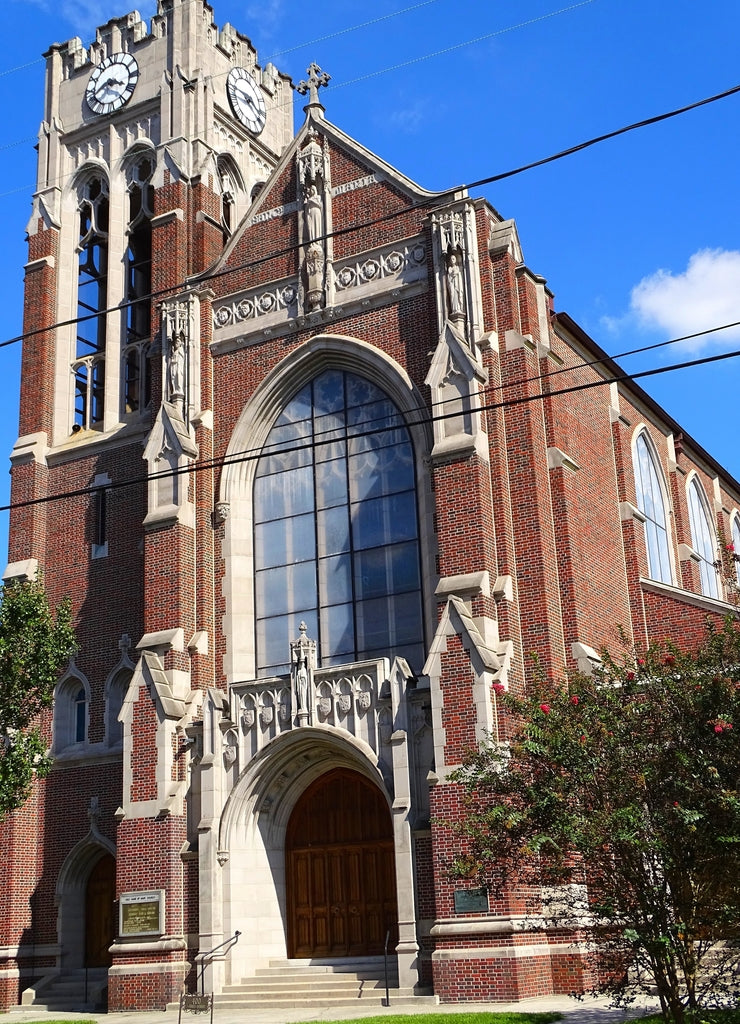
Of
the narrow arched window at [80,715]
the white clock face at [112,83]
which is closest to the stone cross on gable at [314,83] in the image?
the white clock face at [112,83]

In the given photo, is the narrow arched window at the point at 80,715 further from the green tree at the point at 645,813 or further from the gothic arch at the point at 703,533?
the gothic arch at the point at 703,533

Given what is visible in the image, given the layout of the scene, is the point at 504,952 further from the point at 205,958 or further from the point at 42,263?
the point at 42,263

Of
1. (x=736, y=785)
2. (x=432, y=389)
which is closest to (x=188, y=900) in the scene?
(x=432, y=389)

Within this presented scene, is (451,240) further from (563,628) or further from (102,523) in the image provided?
(102,523)

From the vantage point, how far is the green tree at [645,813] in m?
12.5

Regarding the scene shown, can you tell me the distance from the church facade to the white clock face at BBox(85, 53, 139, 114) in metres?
Answer: 1.77

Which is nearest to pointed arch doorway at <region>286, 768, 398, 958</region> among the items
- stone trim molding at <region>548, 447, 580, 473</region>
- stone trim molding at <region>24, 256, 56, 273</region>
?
stone trim molding at <region>548, 447, 580, 473</region>

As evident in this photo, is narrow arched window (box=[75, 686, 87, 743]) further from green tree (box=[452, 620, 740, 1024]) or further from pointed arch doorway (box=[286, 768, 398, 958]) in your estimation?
green tree (box=[452, 620, 740, 1024])

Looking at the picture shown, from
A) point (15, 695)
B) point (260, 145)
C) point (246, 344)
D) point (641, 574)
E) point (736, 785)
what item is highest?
point (260, 145)

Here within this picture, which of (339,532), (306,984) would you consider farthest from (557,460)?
(306,984)

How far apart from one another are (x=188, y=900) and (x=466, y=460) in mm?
9495

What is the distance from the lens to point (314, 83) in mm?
27031

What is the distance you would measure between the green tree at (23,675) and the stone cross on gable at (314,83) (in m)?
12.2

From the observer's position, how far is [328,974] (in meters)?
21.2
